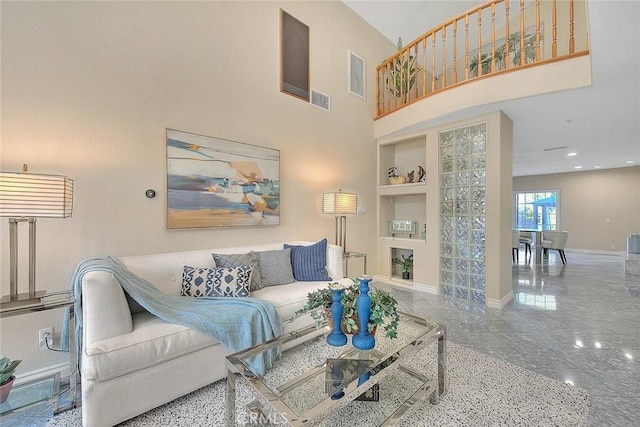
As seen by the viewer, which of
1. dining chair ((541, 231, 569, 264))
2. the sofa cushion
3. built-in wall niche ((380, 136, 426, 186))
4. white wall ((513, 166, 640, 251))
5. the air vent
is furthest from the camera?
white wall ((513, 166, 640, 251))

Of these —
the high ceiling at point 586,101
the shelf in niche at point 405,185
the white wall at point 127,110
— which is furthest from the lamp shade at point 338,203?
the high ceiling at point 586,101

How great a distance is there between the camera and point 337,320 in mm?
1583

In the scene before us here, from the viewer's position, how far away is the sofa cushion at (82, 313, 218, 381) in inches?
55.2

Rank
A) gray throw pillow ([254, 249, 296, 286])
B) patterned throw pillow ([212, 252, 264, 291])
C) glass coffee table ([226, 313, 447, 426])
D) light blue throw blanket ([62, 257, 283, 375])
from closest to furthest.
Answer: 1. glass coffee table ([226, 313, 447, 426])
2. light blue throw blanket ([62, 257, 283, 375])
3. patterned throw pillow ([212, 252, 264, 291])
4. gray throw pillow ([254, 249, 296, 286])

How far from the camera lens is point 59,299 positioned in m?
1.63

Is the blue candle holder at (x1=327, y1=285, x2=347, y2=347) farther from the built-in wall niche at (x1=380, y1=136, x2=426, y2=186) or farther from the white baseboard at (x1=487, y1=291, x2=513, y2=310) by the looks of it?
the built-in wall niche at (x1=380, y1=136, x2=426, y2=186)

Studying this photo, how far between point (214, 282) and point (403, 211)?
11.8 feet

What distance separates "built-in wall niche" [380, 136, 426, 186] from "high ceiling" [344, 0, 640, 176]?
0.97 metres

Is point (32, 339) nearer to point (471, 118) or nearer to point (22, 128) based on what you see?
point (22, 128)

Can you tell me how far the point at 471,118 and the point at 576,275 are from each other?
398 cm

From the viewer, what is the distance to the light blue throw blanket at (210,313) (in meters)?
1.71

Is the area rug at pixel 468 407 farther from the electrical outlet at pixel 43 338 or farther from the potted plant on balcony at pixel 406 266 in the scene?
the potted plant on balcony at pixel 406 266

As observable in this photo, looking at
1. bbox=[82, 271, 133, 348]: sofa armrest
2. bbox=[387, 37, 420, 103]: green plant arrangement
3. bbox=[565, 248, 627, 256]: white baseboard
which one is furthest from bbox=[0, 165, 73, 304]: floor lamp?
bbox=[565, 248, 627, 256]: white baseboard


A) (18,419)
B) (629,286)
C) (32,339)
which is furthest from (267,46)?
(629,286)
